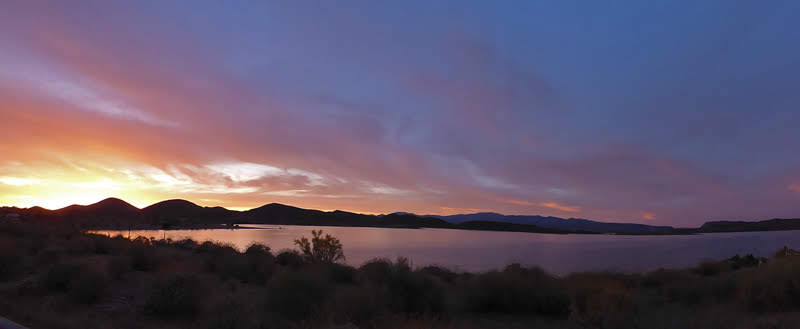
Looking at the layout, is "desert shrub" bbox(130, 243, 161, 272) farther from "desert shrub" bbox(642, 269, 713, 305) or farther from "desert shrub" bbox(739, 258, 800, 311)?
"desert shrub" bbox(739, 258, 800, 311)

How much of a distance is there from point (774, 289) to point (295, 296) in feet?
41.9

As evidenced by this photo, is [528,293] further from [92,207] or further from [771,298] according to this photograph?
[92,207]

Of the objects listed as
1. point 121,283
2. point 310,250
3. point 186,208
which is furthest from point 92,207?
point 121,283

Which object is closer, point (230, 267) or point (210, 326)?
point (210, 326)

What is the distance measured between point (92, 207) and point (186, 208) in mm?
25485

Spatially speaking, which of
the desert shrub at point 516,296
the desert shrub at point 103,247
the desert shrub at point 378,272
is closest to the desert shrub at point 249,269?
the desert shrub at point 378,272

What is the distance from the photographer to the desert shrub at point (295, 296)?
1091 centimetres

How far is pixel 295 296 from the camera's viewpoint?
11.1 meters

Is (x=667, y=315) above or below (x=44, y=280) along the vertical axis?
below

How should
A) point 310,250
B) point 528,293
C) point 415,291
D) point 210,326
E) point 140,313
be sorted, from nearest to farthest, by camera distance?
point 210,326
point 140,313
point 415,291
point 528,293
point 310,250

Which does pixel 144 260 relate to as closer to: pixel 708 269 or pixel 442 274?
pixel 442 274

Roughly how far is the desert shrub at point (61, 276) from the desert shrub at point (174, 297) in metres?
3.20

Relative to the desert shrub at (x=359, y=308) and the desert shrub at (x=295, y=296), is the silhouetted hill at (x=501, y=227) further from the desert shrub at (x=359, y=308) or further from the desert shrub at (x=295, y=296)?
the desert shrub at (x=359, y=308)

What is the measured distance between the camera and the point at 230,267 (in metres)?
19.3
